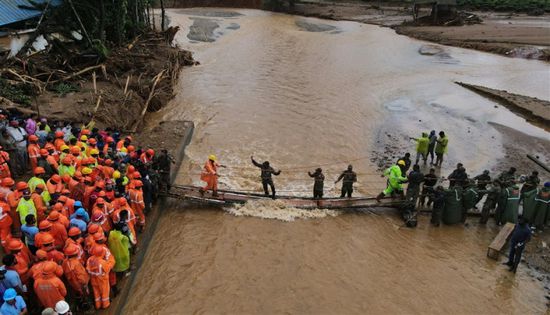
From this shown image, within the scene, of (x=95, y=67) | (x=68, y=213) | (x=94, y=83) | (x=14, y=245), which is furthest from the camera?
(x=95, y=67)

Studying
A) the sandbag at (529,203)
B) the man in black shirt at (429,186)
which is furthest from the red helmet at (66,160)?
the sandbag at (529,203)

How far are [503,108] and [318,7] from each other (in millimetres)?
39997

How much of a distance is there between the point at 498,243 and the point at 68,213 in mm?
10010

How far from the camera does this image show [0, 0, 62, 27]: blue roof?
22.2 metres

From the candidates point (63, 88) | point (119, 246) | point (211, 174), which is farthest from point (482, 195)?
point (63, 88)

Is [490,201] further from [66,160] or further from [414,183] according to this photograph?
[66,160]

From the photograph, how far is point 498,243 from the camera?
10.9 m

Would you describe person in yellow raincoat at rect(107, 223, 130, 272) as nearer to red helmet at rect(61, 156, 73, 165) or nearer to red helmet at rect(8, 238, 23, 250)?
red helmet at rect(8, 238, 23, 250)

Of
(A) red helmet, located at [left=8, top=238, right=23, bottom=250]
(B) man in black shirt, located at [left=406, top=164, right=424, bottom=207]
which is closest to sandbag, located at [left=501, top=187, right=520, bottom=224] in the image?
(B) man in black shirt, located at [left=406, top=164, right=424, bottom=207]

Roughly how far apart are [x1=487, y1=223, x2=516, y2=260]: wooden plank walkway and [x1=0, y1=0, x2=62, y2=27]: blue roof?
23.5 metres

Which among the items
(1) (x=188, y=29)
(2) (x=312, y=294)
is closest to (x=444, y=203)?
(2) (x=312, y=294)

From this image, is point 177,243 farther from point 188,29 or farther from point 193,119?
point 188,29

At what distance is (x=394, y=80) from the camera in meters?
27.9

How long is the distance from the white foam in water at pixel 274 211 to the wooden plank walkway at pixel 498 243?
3.95 m
